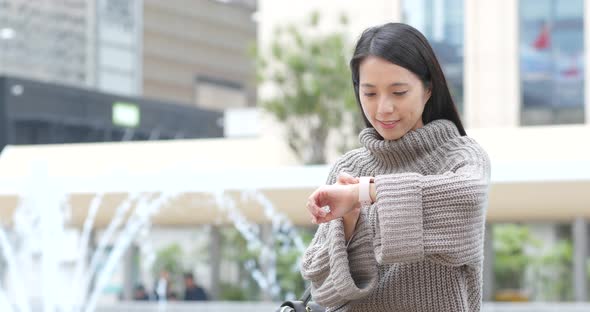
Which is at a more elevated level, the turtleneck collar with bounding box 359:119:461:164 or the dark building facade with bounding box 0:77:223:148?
the dark building facade with bounding box 0:77:223:148

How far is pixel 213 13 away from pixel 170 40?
143 inches

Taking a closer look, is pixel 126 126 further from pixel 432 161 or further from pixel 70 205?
pixel 432 161

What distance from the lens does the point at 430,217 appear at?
152 cm

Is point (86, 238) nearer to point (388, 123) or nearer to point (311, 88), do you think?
point (311, 88)

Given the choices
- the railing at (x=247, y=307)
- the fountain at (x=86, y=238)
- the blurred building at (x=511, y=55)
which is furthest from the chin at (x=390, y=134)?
the blurred building at (x=511, y=55)

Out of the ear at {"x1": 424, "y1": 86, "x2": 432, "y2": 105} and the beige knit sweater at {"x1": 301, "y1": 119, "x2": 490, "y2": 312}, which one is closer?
the beige knit sweater at {"x1": 301, "y1": 119, "x2": 490, "y2": 312}

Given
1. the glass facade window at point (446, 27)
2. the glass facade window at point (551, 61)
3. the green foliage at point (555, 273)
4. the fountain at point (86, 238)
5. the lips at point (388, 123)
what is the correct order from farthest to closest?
the glass facade window at point (446, 27), the glass facade window at point (551, 61), the green foliage at point (555, 273), the fountain at point (86, 238), the lips at point (388, 123)

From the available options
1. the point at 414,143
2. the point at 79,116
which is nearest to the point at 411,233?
the point at 414,143

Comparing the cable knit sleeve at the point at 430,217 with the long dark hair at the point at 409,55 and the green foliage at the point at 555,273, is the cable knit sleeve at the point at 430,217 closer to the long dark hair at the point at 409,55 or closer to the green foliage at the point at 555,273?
the long dark hair at the point at 409,55

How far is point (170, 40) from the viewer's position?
140 feet

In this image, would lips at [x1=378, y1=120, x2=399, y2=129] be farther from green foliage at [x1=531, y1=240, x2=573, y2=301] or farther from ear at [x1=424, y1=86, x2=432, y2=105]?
green foliage at [x1=531, y1=240, x2=573, y2=301]

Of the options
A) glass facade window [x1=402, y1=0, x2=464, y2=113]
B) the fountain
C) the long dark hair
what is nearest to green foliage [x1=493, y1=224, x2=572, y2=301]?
glass facade window [x1=402, y1=0, x2=464, y2=113]

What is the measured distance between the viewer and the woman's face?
1589 mm

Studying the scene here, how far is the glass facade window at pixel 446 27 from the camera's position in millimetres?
18203
